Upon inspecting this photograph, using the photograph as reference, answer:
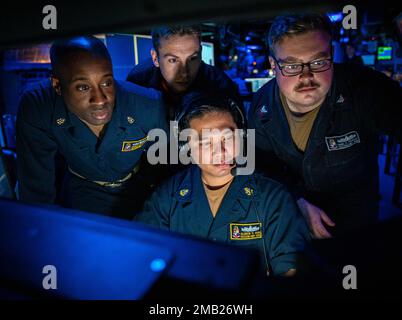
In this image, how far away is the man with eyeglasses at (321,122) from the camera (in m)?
1.38

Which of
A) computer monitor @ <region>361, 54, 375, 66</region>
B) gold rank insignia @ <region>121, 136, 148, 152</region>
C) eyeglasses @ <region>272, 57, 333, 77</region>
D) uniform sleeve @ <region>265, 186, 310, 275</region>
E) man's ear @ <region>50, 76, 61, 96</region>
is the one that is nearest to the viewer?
uniform sleeve @ <region>265, 186, 310, 275</region>

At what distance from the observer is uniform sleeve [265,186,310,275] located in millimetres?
1131

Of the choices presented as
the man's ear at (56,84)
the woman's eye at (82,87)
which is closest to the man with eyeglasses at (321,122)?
the woman's eye at (82,87)

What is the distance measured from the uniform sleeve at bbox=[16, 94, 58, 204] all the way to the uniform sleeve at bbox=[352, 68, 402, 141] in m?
1.75

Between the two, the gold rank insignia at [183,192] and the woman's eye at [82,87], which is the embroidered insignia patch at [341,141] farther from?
the woman's eye at [82,87]

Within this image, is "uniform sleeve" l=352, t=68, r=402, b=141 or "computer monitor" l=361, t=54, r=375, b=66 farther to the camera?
"computer monitor" l=361, t=54, r=375, b=66

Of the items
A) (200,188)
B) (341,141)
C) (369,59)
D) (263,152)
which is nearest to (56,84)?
(200,188)

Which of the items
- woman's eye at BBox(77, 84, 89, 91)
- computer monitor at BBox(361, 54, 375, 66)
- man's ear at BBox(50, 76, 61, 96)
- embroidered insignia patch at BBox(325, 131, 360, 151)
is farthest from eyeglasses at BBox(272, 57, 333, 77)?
computer monitor at BBox(361, 54, 375, 66)

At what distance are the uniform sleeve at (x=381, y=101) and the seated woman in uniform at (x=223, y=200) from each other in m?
0.66

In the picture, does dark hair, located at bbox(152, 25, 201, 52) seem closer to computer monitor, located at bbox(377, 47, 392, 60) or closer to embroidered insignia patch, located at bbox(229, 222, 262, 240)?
embroidered insignia patch, located at bbox(229, 222, 262, 240)

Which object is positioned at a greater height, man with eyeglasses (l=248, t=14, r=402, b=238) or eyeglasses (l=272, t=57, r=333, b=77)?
eyeglasses (l=272, t=57, r=333, b=77)

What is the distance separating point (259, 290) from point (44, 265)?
0.31 metres

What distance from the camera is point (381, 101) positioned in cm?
145
